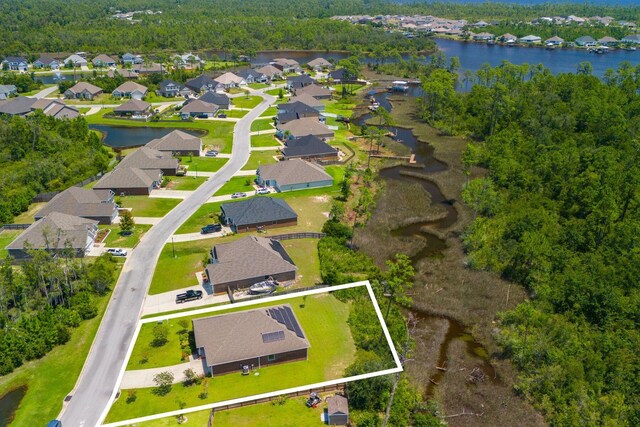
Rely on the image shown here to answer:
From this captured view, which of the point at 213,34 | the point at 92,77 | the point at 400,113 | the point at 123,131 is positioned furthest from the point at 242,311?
the point at 213,34

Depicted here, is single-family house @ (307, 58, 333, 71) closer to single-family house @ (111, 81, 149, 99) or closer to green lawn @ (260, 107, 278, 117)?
green lawn @ (260, 107, 278, 117)

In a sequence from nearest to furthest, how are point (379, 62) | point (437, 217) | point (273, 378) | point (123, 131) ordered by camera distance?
point (273, 378) < point (437, 217) < point (123, 131) < point (379, 62)

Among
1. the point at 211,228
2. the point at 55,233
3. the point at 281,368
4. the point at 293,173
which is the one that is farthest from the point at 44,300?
the point at 293,173

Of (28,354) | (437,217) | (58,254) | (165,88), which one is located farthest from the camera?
(165,88)

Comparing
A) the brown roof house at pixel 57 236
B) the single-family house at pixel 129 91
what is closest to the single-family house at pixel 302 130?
the brown roof house at pixel 57 236

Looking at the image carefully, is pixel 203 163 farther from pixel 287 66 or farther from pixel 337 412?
pixel 287 66

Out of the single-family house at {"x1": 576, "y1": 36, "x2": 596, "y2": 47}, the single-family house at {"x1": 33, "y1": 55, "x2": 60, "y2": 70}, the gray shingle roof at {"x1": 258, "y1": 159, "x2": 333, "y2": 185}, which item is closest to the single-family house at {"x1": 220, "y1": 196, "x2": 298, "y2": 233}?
the gray shingle roof at {"x1": 258, "y1": 159, "x2": 333, "y2": 185}

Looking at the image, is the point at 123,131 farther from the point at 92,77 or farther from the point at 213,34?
the point at 213,34
